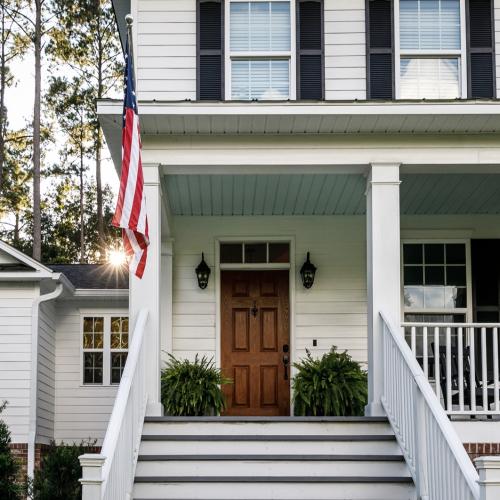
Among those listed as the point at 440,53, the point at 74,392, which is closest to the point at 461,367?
the point at 440,53

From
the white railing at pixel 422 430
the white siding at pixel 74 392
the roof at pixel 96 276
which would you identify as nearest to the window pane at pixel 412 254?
the white railing at pixel 422 430

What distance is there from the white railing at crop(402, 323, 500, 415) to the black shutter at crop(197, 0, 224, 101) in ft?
10.1

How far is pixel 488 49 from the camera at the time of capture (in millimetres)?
9953

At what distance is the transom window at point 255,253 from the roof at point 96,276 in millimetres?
4549

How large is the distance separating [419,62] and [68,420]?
29.9ft

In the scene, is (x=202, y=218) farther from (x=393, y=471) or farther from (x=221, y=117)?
(x=393, y=471)

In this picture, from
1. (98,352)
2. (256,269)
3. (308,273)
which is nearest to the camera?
(308,273)

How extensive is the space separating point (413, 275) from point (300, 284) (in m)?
1.41

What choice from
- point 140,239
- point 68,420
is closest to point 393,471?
point 140,239

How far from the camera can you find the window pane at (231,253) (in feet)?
39.8

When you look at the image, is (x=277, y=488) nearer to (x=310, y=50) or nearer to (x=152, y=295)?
(x=152, y=295)

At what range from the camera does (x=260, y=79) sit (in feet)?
32.8

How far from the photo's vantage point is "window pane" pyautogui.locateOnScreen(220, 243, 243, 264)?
12.1 meters

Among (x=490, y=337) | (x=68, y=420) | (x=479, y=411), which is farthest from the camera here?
(x=68, y=420)
